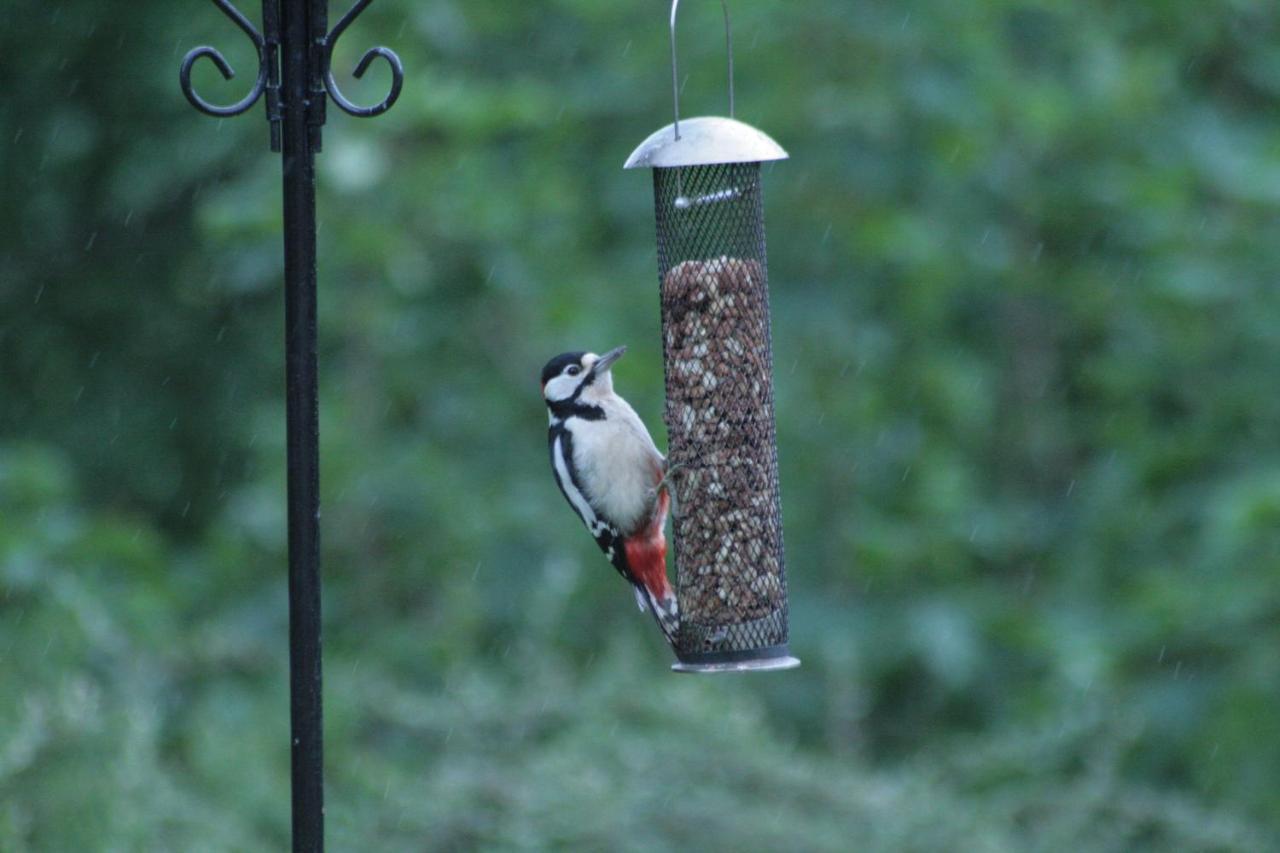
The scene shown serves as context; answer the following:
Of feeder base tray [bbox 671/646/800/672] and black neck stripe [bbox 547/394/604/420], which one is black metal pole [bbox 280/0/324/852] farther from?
black neck stripe [bbox 547/394/604/420]

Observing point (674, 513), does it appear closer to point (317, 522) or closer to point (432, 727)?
point (317, 522)

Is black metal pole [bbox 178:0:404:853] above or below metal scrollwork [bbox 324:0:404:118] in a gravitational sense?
below

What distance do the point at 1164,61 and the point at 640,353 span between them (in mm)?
2941

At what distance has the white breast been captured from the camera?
16.4ft

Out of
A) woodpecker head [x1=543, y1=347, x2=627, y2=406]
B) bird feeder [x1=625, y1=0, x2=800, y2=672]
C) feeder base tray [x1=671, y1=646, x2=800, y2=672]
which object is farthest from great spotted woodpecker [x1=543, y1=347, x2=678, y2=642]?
feeder base tray [x1=671, y1=646, x2=800, y2=672]

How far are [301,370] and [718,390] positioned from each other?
177cm

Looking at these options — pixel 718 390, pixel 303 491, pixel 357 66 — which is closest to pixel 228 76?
pixel 357 66

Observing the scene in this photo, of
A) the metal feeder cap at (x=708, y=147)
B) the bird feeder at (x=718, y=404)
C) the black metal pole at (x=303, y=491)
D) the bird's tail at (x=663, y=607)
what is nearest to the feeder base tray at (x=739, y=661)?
the bird feeder at (x=718, y=404)

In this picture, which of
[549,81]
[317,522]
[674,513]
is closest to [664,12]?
[549,81]

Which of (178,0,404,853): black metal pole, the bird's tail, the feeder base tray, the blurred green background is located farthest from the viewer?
the blurred green background

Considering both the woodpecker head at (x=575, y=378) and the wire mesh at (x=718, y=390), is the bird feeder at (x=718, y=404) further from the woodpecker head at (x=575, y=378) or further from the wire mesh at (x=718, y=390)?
the woodpecker head at (x=575, y=378)

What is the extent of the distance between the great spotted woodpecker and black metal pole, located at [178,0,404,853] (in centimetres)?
195

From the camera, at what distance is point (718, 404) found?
4609mm

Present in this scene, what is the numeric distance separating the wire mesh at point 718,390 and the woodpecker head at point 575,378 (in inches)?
17.6
